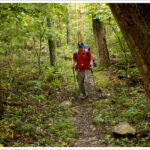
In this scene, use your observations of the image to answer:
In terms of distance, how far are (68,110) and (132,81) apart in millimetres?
3776

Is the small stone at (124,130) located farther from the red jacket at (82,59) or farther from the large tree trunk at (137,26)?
the red jacket at (82,59)

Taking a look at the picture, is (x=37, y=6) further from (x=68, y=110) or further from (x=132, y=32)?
(x=132, y=32)

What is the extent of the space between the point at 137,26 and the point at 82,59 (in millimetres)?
5092

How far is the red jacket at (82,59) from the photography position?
7.57 meters

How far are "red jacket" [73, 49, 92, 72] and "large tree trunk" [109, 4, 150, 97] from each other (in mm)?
4745

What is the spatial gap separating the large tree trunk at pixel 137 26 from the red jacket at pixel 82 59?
4745 millimetres

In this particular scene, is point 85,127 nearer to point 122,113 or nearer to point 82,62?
point 122,113

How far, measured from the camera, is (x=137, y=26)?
261 centimetres

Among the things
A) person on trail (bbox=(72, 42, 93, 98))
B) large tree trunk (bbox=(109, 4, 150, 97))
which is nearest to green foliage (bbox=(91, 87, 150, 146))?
person on trail (bbox=(72, 42, 93, 98))

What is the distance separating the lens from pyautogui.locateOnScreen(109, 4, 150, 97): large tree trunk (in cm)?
257

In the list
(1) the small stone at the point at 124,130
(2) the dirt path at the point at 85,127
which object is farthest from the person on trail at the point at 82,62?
(1) the small stone at the point at 124,130

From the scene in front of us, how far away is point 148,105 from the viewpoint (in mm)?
5516

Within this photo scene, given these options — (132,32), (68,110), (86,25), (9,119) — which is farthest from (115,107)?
(86,25)

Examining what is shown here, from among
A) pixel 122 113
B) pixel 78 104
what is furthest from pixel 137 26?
pixel 78 104
